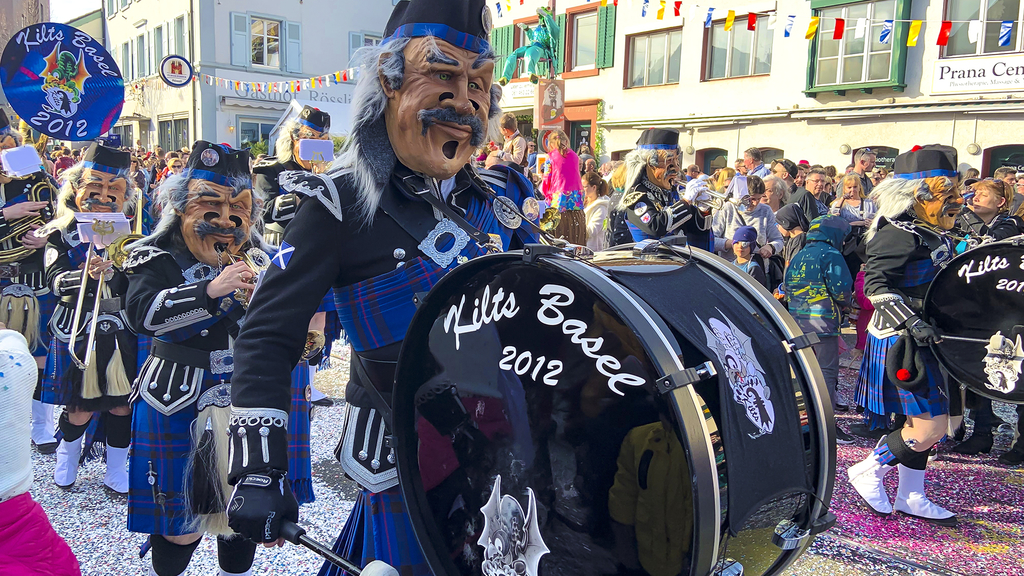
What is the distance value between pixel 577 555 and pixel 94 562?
289 centimetres

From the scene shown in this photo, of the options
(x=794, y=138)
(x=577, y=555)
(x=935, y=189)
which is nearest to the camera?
A: (x=577, y=555)

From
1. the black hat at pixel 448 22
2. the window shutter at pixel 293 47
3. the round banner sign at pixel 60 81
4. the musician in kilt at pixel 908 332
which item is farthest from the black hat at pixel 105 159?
the window shutter at pixel 293 47

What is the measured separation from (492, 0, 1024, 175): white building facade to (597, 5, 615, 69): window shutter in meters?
0.03

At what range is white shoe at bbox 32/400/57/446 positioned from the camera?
476 cm

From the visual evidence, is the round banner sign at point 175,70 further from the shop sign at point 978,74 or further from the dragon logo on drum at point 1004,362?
the dragon logo on drum at point 1004,362

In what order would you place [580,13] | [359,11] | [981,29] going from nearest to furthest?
[981,29] < [580,13] < [359,11]

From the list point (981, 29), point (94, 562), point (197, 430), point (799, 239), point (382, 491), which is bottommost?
point (94, 562)

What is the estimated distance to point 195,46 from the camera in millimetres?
24031

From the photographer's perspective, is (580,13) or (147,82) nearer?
(580,13)

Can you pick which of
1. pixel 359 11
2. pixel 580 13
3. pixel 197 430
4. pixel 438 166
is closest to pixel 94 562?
pixel 197 430

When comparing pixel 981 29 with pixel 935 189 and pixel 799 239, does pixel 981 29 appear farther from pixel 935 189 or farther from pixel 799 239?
pixel 935 189

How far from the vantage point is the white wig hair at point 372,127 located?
1.82 meters

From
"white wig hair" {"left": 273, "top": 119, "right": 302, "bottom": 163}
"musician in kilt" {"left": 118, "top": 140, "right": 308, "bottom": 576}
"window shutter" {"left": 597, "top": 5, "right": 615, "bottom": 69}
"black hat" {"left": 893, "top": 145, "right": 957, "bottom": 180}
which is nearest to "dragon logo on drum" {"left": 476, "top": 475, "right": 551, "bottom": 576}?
"musician in kilt" {"left": 118, "top": 140, "right": 308, "bottom": 576}

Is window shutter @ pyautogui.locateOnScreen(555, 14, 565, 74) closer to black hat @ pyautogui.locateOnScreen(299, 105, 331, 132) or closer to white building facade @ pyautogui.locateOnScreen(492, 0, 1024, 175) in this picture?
white building facade @ pyautogui.locateOnScreen(492, 0, 1024, 175)
